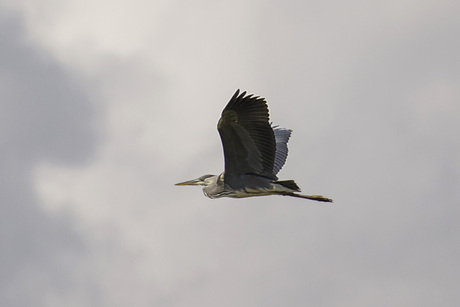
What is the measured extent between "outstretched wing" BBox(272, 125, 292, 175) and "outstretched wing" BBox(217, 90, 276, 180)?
2.24 meters

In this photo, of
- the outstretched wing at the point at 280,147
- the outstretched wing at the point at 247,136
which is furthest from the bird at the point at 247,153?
the outstretched wing at the point at 280,147

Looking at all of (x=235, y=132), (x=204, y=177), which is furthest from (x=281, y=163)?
(x=235, y=132)

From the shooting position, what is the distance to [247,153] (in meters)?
18.1

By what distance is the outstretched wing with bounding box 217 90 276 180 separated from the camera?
17.1 meters

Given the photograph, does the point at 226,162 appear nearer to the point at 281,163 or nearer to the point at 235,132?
the point at 235,132

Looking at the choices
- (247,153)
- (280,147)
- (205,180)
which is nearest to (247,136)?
(247,153)

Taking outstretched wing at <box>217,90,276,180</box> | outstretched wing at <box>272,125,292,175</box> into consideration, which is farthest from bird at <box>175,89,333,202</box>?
outstretched wing at <box>272,125,292,175</box>

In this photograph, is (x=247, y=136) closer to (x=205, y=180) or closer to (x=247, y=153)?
(x=247, y=153)

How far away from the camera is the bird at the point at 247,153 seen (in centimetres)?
1712

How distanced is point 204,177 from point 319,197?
2916 mm

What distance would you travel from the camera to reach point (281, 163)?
21141 millimetres

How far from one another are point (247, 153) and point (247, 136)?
2.05 ft

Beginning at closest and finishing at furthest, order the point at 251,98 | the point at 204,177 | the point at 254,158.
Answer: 1. the point at 251,98
2. the point at 254,158
3. the point at 204,177

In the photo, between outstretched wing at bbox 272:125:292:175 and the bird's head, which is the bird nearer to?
the bird's head
